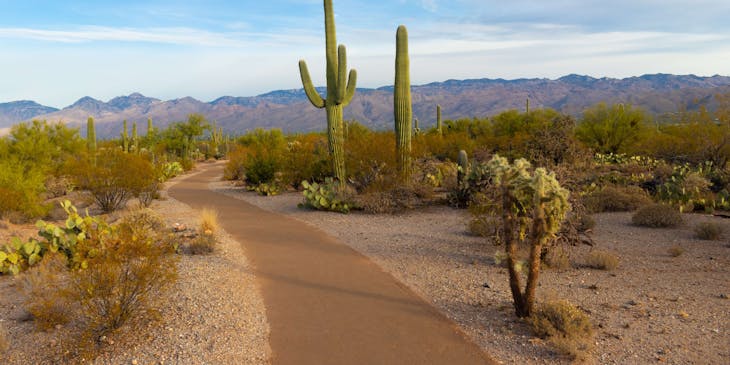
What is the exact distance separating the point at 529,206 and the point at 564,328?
154cm

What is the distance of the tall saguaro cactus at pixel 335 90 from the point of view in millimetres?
18703

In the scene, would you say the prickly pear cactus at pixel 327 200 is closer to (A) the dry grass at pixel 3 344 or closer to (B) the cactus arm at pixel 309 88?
(B) the cactus arm at pixel 309 88

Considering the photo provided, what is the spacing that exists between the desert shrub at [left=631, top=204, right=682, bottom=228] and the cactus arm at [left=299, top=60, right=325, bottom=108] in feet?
38.4

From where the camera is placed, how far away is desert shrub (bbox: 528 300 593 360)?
5.48 m

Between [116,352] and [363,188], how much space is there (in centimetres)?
1194

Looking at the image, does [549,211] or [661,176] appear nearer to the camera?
[549,211]

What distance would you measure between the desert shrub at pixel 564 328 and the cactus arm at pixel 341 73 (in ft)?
45.1

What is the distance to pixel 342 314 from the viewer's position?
22.2ft

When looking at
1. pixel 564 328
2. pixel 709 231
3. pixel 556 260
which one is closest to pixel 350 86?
pixel 556 260

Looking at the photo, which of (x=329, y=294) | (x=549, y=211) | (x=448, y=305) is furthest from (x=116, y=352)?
(x=549, y=211)

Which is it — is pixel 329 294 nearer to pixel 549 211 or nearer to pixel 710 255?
pixel 549 211

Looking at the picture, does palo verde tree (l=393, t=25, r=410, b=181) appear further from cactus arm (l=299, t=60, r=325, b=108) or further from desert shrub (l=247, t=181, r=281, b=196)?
desert shrub (l=247, t=181, r=281, b=196)

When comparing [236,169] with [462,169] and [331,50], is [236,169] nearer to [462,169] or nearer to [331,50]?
[331,50]

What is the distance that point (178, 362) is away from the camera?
544 centimetres
